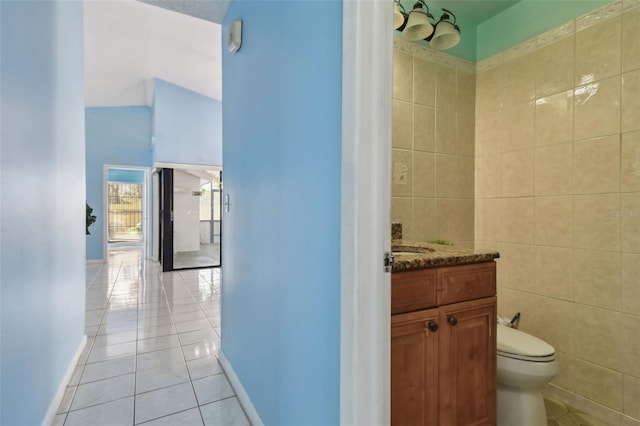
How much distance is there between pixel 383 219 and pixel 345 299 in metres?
0.24

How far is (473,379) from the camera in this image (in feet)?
4.29

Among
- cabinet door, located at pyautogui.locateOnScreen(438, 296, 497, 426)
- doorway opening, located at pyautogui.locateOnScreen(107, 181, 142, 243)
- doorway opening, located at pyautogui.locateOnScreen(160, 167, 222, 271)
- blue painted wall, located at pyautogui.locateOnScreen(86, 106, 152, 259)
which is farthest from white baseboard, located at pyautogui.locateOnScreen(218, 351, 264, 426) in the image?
doorway opening, located at pyautogui.locateOnScreen(107, 181, 142, 243)

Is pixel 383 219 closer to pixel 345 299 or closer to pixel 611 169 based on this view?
pixel 345 299

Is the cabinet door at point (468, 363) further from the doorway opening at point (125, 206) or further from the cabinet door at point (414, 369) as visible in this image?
the doorway opening at point (125, 206)

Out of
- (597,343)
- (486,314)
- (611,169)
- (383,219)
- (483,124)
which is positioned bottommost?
(597,343)

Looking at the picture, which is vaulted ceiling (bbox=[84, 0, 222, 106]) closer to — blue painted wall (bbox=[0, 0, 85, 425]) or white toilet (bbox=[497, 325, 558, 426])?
blue painted wall (bbox=[0, 0, 85, 425])

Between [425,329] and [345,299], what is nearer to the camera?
[345,299]

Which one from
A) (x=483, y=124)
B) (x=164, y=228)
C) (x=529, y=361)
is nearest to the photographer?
(x=529, y=361)

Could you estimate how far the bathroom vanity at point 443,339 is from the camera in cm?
112

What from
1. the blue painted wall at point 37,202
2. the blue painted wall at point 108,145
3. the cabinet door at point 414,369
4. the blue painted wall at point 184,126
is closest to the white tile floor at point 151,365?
the blue painted wall at point 37,202

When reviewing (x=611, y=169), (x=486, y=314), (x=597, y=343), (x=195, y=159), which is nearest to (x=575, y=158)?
(x=611, y=169)

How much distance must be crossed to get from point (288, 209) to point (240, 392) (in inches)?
46.7

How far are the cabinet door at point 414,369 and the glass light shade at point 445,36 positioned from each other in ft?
5.39

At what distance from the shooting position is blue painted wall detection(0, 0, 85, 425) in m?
1.12
